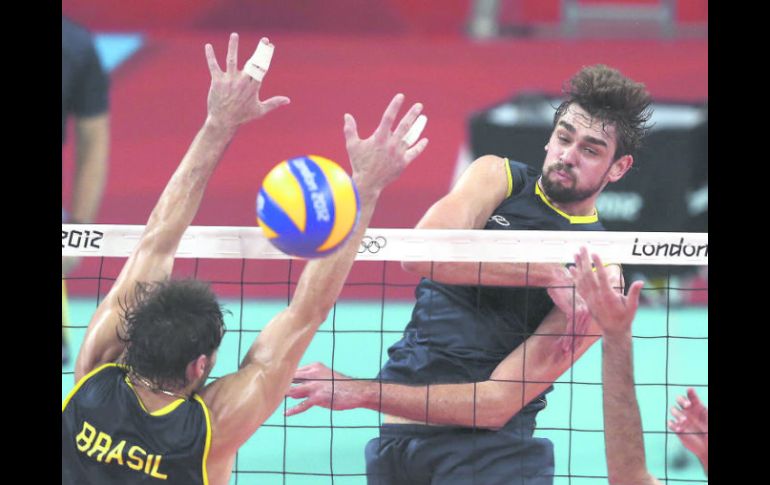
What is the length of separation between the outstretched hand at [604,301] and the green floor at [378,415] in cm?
122

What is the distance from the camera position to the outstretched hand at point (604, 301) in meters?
3.69

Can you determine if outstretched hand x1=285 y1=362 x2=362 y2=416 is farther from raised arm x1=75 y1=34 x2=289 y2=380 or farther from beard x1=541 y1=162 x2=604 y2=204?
beard x1=541 y1=162 x2=604 y2=204

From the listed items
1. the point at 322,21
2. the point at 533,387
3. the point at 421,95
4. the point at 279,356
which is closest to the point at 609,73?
the point at 533,387

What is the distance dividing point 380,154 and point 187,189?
0.77 metres

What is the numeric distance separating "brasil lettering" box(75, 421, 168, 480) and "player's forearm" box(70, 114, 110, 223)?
396 cm

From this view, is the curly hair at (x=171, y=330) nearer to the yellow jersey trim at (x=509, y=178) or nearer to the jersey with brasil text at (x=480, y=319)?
the jersey with brasil text at (x=480, y=319)

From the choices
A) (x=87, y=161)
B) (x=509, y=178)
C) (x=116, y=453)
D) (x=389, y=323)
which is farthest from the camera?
(x=389, y=323)

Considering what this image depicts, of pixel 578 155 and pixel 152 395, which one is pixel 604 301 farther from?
pixel 152 395

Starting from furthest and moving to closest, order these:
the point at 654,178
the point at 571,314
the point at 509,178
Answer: the point at 654,178, the point at 509,178, the point at 571,314

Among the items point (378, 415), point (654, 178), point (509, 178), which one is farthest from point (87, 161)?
point (654, 178)

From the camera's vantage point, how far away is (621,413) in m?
3.75

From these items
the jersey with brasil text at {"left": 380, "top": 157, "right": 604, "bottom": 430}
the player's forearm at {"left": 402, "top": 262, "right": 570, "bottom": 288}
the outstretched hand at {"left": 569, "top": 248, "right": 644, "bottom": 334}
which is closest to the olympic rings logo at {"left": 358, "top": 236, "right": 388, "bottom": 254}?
the player's forearm at {"left": 402, "top": 262, "right": 570, "bottom": 288}

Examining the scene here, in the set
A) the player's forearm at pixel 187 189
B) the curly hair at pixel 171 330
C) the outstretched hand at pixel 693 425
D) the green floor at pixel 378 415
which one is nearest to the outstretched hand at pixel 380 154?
the player's forearm at pixel 187 189

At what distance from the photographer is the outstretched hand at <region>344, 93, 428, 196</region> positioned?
364 centimetres
